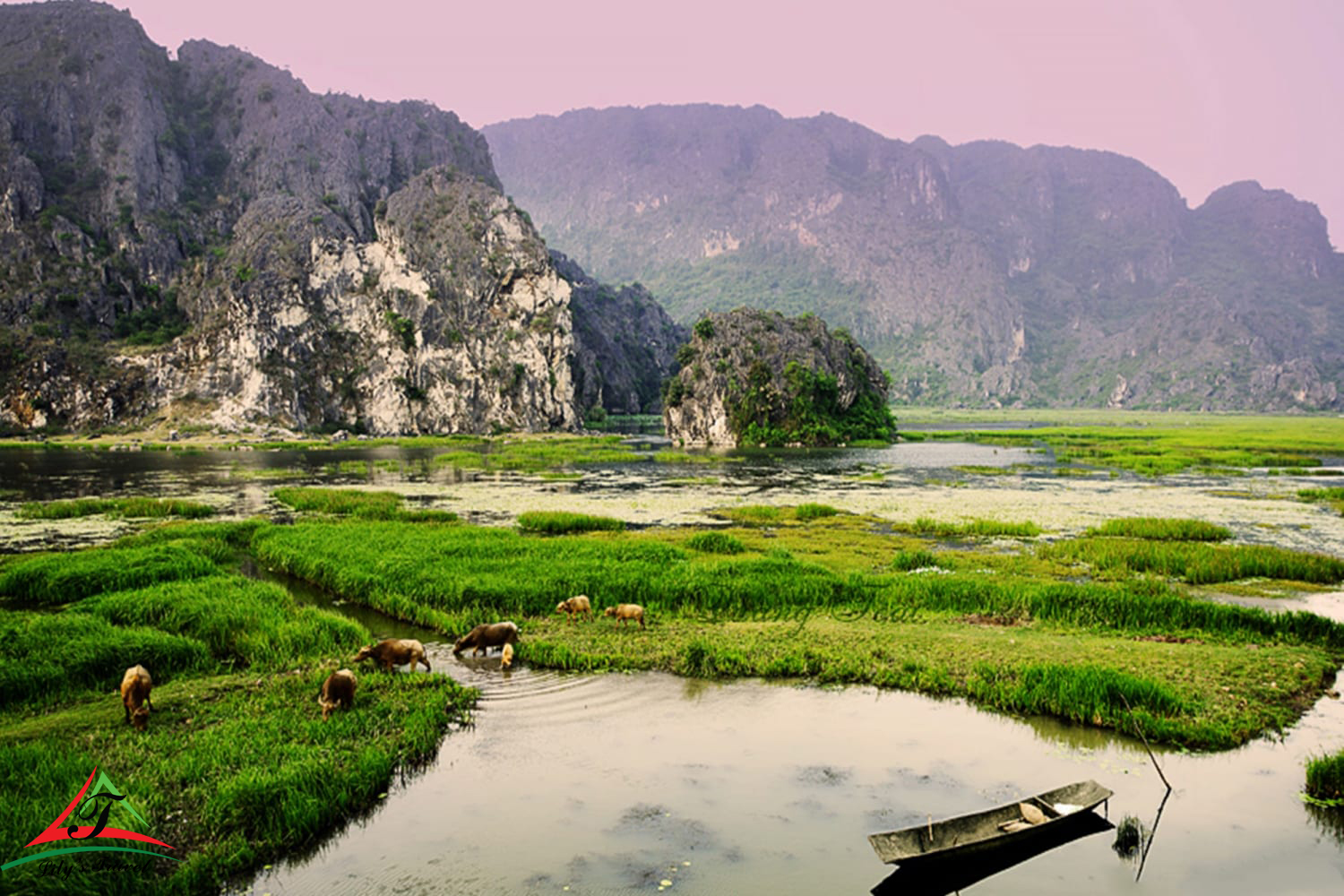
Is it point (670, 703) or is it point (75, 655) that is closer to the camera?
point (670, 703)

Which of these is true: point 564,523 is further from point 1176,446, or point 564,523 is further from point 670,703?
point 1176,446

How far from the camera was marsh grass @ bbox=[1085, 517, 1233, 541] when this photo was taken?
1072 inches

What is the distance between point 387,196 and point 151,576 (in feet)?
490

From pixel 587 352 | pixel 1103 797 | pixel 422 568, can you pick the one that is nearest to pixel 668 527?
pixel 422 568

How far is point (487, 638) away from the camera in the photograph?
47.4 feet

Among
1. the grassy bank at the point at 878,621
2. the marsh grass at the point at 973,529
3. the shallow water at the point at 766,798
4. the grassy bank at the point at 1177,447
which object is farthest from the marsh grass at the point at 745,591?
the grassy bank at the point at 1177,447

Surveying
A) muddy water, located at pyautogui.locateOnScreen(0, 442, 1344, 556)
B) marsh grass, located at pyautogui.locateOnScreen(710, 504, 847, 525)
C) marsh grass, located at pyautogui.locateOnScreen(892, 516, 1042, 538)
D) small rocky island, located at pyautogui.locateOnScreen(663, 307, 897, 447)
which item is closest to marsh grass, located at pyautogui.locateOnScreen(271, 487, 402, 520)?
muddy water, located at pyautogui.locateOnScreen(0, 442, 1344, 556)

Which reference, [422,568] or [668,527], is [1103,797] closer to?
[422,568]

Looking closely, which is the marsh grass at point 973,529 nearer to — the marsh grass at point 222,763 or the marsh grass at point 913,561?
the marsh grass at point 913,561

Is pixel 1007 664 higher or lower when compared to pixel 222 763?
lower

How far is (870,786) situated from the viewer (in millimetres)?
9742

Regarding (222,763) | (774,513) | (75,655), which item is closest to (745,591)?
(222,763)

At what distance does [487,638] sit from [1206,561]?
69.3ft

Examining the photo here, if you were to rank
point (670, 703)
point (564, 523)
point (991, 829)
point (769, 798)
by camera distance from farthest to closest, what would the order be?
point (564, 523) → point (670, 703) → point (769, 798) → point (991, 829)
